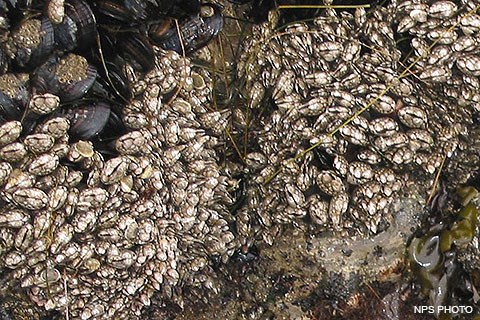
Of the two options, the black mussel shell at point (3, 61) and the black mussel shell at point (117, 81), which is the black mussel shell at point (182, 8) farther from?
the black mussel shell at point (3, 61)

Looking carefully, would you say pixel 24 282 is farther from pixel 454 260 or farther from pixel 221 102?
pixel 454 260

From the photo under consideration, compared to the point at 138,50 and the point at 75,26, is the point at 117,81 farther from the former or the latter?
the point at 75,26

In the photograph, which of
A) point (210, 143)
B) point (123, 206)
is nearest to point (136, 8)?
point (210, 143)

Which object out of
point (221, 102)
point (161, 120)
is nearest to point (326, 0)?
point (221, 102)

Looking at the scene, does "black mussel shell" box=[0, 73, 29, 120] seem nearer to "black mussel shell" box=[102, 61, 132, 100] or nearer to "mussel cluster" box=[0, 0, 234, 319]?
"mussel cluster" box=[0, 0, 234, 319]

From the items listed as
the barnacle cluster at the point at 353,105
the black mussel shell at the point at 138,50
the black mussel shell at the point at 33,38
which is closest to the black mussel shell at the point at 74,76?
the black mussel shell at the point at 33,38
